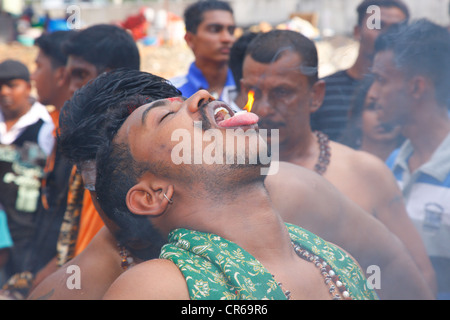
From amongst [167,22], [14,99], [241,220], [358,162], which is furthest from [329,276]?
[167,22]

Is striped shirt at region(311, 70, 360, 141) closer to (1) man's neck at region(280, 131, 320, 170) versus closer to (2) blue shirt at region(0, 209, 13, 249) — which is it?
(1) man's neck at region(280, 131, 320, 170)

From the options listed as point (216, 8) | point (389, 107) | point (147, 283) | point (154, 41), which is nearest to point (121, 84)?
point (147, 283)

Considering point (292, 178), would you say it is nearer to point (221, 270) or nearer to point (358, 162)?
point (358, 162)

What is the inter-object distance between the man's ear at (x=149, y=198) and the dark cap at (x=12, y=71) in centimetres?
384

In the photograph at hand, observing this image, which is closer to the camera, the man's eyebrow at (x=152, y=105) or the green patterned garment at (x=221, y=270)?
the green patterned garment at (x=221, y=270)

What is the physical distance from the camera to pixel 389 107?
10.9 feet

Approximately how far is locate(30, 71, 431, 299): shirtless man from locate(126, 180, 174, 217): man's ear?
0.27 metres

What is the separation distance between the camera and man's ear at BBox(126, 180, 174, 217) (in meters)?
1.91

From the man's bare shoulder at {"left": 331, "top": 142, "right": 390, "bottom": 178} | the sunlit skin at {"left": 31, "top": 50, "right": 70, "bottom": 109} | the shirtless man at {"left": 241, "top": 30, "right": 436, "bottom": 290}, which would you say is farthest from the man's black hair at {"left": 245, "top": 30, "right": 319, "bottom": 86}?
the sunlit skin at {"left": 31, "top": 50, "right": 70, "bottom": 109}

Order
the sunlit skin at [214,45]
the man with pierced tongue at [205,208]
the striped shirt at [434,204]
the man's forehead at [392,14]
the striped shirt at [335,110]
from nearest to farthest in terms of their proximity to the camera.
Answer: the man with pierced tongue at [205,208] < the striped shirt at [434,204] < the striped shirt at [335,110] < the man's forehead at [392,14] < the sunlit skin at [214,45]

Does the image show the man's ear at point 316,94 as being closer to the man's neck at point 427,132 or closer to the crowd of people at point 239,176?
the crowd of people at point 239,176

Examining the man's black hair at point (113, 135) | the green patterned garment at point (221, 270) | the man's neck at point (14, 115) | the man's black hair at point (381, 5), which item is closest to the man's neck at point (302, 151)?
the man's black hair at point (113, 135)

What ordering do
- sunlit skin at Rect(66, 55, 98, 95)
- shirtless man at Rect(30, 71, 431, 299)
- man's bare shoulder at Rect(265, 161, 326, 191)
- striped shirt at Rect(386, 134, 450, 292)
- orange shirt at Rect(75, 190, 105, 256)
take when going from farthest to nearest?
sunlit skin at Rect(66, 55, 98, 95) → striped shirt at Rect(386, 134, 450, 292) → orange shirt at Rect(75, 190, 105, 256) → man's bare shoulder at Rect(265, 161, 326, 191) → shirtless man at Rect(30, 71, 431, 299)

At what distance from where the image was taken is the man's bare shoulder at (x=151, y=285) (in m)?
1.53
